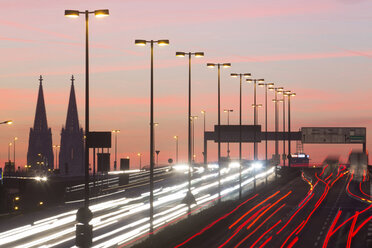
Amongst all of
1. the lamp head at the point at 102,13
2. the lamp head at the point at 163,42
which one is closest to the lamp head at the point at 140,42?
the lamp head at the point at 163,42

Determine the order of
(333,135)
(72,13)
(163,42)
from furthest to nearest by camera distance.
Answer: (333,135)
(163,42)
(72,13)

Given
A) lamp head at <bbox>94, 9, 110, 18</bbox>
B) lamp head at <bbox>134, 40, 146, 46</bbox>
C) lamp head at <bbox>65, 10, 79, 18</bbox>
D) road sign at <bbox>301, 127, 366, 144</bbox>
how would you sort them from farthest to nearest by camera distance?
1. road sign at <bbox>301, 127, 366, 144</bbox>
2. lamp head at <bbox>134, 40, 146, 46</bbox>
3. lamp head at <bbox>65, 10, 79, 18</bbox>
4. lamp head at <bbox>94, 9, 110, 18</bbox>

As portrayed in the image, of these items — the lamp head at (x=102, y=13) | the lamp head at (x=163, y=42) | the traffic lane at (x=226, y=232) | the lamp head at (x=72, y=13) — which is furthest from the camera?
the traffic lane at (x=226, y=232)

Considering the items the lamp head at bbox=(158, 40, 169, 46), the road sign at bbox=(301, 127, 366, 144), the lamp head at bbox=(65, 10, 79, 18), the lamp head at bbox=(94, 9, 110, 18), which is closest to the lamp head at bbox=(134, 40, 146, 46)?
the lamp head at bbox=(158, 40, 169, 46)

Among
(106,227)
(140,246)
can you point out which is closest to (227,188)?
(106,227)

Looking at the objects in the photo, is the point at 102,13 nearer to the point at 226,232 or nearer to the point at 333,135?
the point at 226,232

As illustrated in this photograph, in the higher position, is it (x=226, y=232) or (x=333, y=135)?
(x=333, y=135)

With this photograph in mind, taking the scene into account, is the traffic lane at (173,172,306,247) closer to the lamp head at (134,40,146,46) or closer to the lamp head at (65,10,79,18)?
the lamp head at (134,40,146,46)

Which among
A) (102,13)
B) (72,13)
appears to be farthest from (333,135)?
(102,13)

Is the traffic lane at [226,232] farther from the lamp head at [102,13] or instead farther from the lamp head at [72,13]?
the lamp head at [102,13]

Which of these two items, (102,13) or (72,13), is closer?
(102,13)

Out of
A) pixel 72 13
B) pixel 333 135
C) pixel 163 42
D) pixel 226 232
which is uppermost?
pixel 72 13

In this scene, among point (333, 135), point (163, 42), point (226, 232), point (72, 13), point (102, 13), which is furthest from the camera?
point (333, 135)

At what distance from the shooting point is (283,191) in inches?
4631
